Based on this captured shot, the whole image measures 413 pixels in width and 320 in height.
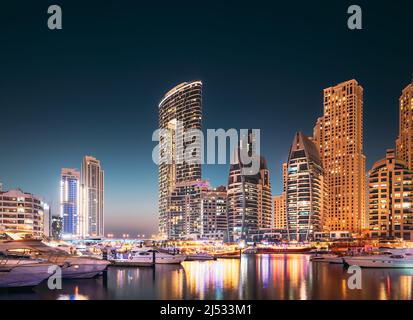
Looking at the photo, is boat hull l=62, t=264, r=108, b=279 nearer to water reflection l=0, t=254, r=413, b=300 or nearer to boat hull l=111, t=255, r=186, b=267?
water reflection l=0, t=254, r=413, b=300

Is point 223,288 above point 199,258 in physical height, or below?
above

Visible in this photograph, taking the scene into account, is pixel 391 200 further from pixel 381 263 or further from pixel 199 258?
pixel 381 263

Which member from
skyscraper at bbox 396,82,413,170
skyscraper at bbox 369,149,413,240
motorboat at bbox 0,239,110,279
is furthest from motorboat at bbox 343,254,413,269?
skyscraper at bbox 396,82,413,170

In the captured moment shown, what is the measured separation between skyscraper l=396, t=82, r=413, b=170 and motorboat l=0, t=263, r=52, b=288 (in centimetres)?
17683

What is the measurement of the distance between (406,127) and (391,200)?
168ft

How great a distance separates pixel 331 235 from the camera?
185 m

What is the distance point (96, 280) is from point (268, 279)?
2048 centimetres

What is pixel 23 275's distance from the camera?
115ft

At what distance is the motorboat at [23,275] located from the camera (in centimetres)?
3466

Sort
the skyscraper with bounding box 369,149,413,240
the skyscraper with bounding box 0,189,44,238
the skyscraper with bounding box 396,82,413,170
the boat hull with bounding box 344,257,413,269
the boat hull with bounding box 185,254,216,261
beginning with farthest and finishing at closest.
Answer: the skyscraper with bounding box 396,82,413,170 < the skyscraper with bounding box 369,149,413,240 < the skyscraper with bounding box 0,189,44,238 < the boat hull with bounding box 185,254,216,261 < the boat hull with bounding box 344,257,413,269

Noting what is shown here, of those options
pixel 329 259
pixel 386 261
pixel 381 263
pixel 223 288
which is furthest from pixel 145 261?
pixel 386 261

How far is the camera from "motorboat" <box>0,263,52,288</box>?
114 feet

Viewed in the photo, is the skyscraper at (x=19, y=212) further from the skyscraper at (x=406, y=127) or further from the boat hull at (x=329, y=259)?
the skyscraper at (x=406, y=127)
